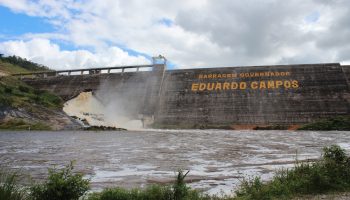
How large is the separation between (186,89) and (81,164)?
32839 mm

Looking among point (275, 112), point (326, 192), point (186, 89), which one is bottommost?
point (326, 192)

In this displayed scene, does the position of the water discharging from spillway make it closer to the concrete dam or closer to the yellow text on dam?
the concrete dam

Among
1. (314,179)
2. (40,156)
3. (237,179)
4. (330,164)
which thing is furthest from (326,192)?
(40,156)

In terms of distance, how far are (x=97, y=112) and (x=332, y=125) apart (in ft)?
81.8

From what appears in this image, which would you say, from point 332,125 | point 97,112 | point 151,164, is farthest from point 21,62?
point 151,164

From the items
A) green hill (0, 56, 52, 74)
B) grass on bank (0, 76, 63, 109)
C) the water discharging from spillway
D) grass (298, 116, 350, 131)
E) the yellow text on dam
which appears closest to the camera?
grass on bank (0, 76, 63, 109)

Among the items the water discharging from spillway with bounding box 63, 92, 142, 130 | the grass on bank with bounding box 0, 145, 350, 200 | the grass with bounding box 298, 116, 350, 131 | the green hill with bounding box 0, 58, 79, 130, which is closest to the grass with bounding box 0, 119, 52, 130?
the green hill with bounding box 0, 58, 79, 130

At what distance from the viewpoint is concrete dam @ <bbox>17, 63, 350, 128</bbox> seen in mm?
38656

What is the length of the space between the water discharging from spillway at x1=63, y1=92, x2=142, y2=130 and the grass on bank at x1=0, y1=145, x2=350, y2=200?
3242 centimetres

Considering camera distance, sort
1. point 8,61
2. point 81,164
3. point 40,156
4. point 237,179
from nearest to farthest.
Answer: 1. point 237,179
2. point 81,164
3. point 40,156
4. point 8,61

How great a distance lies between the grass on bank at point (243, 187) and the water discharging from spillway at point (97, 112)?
106 ft

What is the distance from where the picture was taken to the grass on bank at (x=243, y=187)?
5.98m

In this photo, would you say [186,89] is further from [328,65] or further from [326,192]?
[326,192]

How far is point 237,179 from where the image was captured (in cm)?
955
